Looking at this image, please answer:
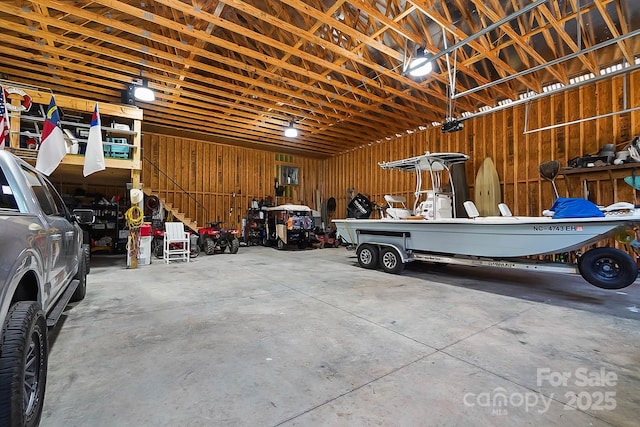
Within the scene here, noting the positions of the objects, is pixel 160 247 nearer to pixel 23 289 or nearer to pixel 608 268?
pixel 23 289

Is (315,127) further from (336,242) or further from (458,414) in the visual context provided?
(458,414)

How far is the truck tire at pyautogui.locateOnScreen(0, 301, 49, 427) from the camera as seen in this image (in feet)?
3.73

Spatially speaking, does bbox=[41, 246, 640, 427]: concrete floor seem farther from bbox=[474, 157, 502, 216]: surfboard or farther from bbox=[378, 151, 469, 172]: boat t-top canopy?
bbox=[474, 157, 502, 216]: surfboard

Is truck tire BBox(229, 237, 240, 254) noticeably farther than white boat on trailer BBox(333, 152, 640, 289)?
Yes

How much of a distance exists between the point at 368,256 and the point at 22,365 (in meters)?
5.75

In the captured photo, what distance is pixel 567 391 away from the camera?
185 cm

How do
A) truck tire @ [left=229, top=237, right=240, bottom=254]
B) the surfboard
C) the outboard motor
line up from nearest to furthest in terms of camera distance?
the surfboard → truck tire @ [left=229, top=237, right=240, bottom=254] → the outboard motor

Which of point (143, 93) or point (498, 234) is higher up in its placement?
point (143, 93)

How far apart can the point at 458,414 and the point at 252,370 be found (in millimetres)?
1374

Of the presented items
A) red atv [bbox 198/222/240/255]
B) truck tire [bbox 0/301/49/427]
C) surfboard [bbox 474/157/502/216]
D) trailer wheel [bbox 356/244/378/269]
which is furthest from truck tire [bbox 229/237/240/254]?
truck tire [bbox 0/301/49/427]

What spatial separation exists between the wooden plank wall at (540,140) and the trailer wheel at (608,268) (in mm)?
4079

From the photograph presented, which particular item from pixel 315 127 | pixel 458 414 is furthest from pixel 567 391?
pixel 315 127

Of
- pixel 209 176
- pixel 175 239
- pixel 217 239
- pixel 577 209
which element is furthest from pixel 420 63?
pixel 209 176

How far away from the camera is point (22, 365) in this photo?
4.03 ft
